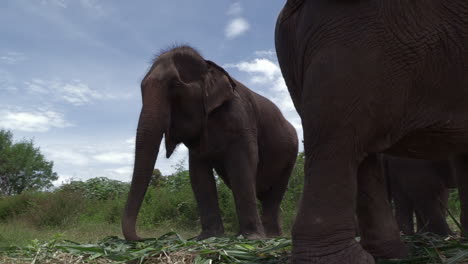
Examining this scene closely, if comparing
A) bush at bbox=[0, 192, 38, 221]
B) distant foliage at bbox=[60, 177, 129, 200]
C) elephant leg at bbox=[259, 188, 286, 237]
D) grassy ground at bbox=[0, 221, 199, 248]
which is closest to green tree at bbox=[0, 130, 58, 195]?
distant foliage at bbox=[60, 177, 129, 200]

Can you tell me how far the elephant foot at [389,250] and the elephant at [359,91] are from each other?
0.40m

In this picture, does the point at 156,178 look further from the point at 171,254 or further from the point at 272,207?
the point at 171,254

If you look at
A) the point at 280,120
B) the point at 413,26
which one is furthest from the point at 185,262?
the point at 280,120

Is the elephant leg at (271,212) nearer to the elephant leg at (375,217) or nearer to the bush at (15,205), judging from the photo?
the elephant leg at (375,217)

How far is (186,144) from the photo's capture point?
432cm

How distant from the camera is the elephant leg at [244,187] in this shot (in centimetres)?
393

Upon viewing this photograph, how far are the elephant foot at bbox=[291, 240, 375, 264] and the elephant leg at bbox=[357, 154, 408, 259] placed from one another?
0.40 meters

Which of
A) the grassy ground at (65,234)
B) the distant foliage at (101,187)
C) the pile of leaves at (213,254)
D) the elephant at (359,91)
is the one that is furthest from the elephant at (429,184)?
the distant foliage at (101,187)

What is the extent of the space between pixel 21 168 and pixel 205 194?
Answer: 25662 mm

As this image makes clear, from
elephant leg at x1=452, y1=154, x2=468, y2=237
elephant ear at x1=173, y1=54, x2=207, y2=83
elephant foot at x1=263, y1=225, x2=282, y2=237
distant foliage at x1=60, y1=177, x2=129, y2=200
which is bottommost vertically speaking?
elephant foot at x1=263, y1=225, x2=282, y2=237

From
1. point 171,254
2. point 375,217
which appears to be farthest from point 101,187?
point 375,217

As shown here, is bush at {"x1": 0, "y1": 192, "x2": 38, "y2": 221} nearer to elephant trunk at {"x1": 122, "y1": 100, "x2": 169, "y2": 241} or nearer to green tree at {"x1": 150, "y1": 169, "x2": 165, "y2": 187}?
green tree at {"x1": 150, "y1": 169, "x2": 165, "y2": 187}

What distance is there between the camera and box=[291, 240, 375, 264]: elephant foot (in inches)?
59.2

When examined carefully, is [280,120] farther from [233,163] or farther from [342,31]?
[342,31]
